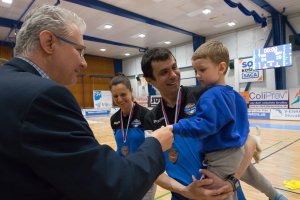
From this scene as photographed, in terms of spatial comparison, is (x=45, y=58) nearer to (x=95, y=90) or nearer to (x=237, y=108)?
(x=237, y=108)

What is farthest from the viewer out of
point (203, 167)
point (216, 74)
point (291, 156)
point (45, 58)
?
point (291, 156)

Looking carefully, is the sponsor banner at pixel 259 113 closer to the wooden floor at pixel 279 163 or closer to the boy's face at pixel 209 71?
the wooden floor at pixel 279 163

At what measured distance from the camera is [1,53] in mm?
15930

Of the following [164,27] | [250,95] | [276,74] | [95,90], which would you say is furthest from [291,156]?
[95,90]

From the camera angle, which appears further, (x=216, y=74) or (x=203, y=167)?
(x=216, y=74)

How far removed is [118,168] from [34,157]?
235 millimetres

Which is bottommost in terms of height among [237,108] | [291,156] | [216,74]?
[291,156]

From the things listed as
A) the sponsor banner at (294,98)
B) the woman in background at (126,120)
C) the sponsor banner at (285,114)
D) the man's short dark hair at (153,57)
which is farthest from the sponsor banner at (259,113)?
the man's short dark hair at (153,57)

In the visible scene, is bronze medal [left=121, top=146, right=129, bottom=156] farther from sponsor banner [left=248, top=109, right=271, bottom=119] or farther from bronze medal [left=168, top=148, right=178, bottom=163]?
sponsor banner [left=248, top=109, right=271, bottom=119]

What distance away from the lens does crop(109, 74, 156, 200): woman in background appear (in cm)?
240

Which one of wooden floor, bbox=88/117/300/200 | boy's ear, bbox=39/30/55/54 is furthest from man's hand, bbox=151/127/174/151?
wooden floor, bbox=88/117/300/200

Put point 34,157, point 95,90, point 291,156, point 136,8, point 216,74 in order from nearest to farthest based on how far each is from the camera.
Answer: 1. point 34,157
2. point 216,74
3. point 291,156
4. point 136,8
5. point 95,90

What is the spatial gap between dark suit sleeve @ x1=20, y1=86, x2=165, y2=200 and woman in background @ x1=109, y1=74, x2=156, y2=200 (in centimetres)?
161

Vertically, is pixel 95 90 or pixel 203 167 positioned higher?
pixel 95 90
